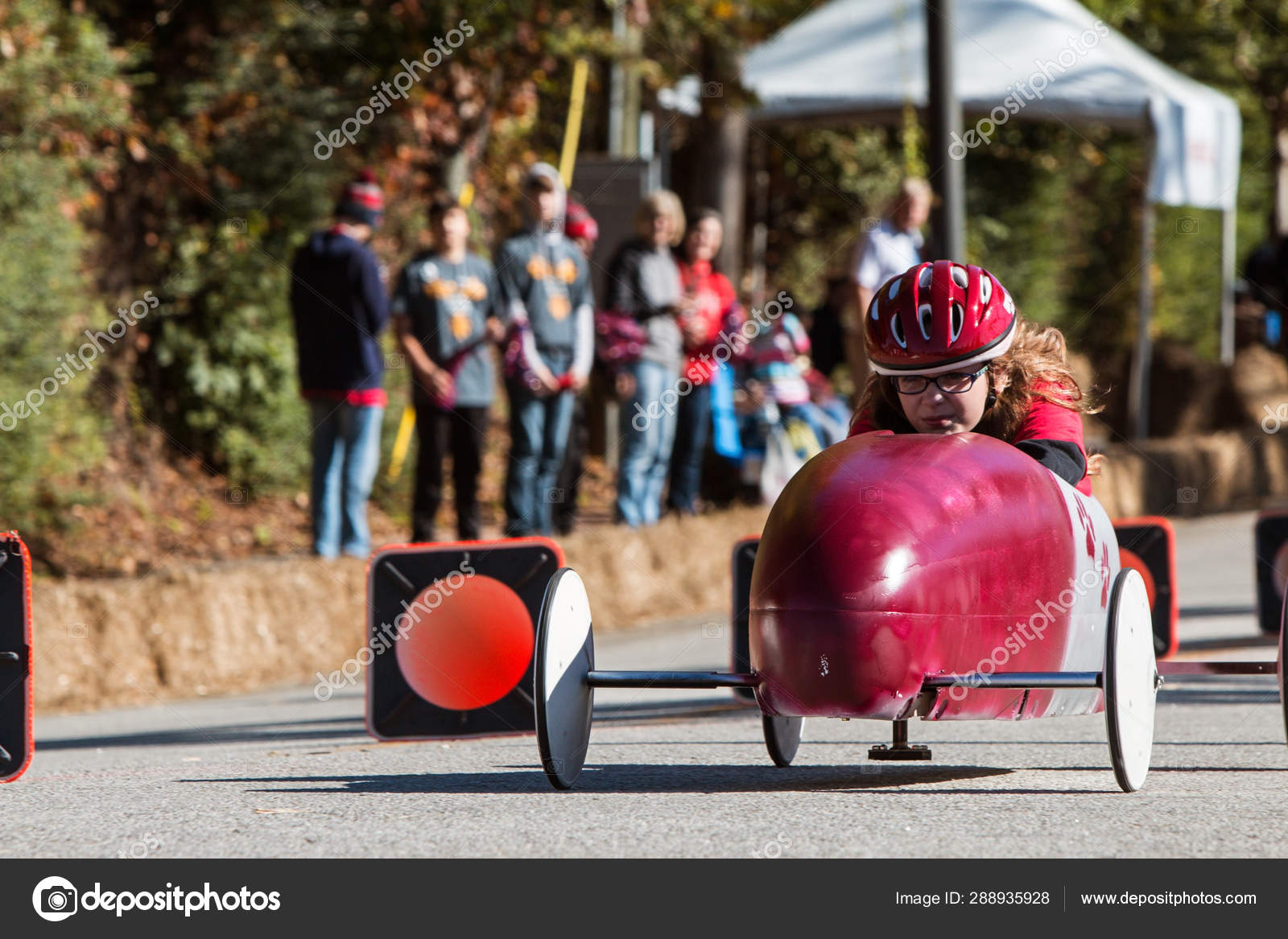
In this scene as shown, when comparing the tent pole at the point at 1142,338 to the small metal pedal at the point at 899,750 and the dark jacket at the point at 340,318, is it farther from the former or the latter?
the small metal pedal at the point at 899,750

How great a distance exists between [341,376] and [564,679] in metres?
5.91

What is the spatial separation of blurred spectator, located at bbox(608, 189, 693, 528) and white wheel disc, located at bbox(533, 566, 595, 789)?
265 inches

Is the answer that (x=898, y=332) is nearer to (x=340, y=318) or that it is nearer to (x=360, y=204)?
(x=340, y=318)

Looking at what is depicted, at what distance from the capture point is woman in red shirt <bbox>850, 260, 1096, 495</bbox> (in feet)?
19.7

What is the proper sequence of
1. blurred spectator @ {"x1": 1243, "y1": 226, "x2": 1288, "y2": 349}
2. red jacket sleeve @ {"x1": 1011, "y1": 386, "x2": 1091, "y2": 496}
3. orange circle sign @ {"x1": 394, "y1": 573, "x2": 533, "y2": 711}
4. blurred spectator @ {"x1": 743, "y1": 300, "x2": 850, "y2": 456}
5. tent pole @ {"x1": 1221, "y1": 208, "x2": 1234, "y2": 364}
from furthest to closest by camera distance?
tent pole @ {"x1": 1221, "y1": 208, "x2": 1234, "y2": 364} → blurred spectator @ {"x1": 743, "y1": 300, "x2": 850, "y2": 456} → blurred spectator @ {"x1": 1243, "y1": 226, "x2": 1288, "y2": 349} → orange circle sign @ {"x1": 394, "y1": 573, "x2": 533, "y2": 711} → red jacket sleeve @ {"x1": 1011, "y1": 386, "x2": 1091, "y2": 496}

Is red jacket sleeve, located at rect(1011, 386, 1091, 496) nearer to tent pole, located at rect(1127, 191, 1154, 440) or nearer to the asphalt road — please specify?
the asphalt road

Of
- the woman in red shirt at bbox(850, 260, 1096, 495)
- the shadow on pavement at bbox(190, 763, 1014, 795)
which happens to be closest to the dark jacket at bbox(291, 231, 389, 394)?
the shadow on pavement at bbox(190, 763, 1014, 795)

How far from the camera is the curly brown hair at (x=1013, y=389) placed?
6.25m

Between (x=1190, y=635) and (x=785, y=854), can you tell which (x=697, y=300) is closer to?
(x=1190, y=635)

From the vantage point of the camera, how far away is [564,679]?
18.5 ft

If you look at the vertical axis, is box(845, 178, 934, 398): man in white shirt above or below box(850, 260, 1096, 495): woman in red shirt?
above

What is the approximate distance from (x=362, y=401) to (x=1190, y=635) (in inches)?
184

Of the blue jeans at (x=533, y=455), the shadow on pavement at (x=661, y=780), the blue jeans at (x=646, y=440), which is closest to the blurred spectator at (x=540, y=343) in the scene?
the blue jeans at (x=533, y=455)
